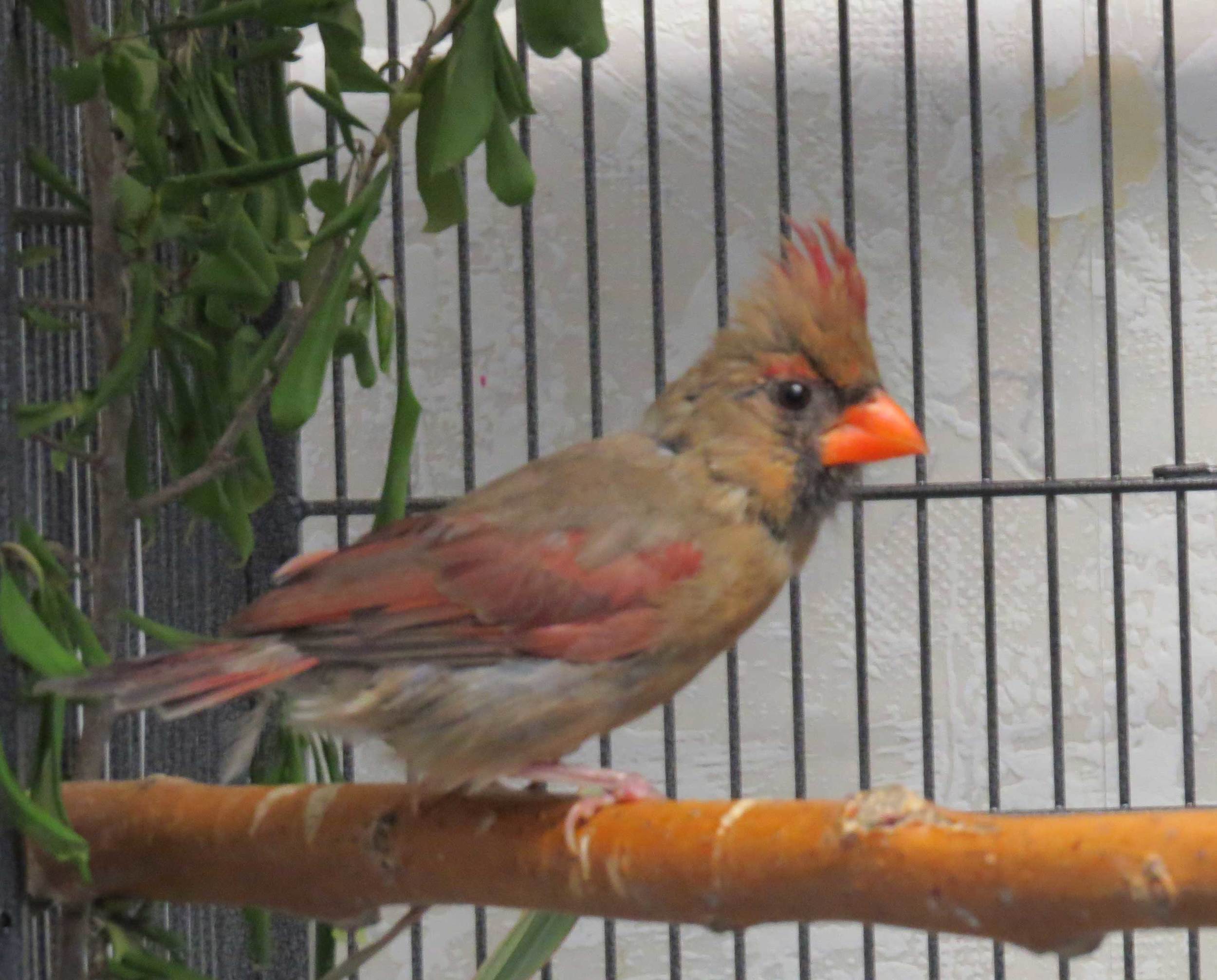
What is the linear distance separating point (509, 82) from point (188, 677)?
1.73 ft

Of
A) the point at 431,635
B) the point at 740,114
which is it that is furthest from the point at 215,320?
the point at 740,114

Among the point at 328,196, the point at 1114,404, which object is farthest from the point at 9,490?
the point at 1114,404

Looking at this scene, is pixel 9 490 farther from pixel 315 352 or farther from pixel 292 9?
pixel 292 9

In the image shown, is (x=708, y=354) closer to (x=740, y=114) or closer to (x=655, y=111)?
(x=655, y=111)

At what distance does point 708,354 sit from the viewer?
115cm

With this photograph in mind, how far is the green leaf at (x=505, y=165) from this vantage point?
1.13 m

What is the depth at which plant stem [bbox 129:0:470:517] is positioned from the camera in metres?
1.11

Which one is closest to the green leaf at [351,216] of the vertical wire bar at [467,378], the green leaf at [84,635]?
the green leaf at [84,635]

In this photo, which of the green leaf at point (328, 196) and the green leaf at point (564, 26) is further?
the green leaf at point (328, 196)

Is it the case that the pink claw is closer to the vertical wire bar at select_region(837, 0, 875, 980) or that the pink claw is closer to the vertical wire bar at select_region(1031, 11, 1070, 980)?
the vertical wire bar at select_region(837, 0, 875, 980)

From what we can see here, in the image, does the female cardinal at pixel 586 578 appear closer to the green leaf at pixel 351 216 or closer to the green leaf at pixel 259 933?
the green leaf at pixel 351 216

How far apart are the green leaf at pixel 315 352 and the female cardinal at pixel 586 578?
0.11 m

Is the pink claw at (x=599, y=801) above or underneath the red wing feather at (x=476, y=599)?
underneath

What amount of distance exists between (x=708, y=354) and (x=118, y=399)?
17.8 inches
